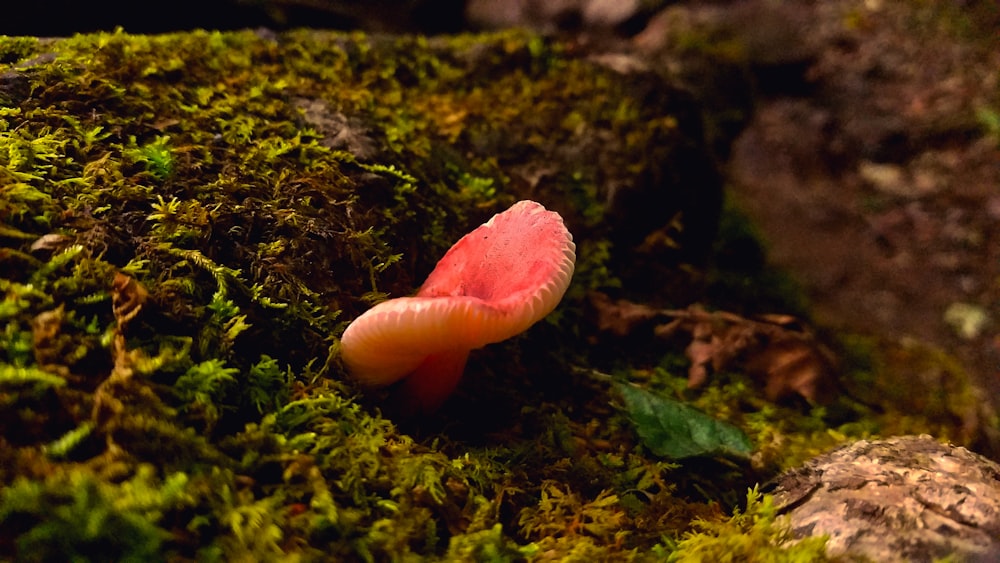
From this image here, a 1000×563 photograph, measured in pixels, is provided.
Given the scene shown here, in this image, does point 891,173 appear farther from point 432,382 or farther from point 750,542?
Result: point 432,382

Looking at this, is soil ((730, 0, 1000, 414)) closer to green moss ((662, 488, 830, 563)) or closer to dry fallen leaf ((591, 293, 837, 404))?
dry fallen leaf ((591, 293, 837, 404))

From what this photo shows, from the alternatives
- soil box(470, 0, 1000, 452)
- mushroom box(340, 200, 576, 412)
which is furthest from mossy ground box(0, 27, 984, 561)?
soil box(470, 0, 1000, 452)

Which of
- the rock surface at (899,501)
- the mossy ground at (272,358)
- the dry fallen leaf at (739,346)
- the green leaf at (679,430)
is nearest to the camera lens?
the mossy ground at (272,358)

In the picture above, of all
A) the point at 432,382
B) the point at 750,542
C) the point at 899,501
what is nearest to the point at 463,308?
the point at 432,382

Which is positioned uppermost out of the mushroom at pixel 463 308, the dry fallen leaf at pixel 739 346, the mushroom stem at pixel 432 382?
the mushroom at pixel 463 308

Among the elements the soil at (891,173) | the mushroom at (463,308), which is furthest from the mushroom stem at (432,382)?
the soil at (891,173)

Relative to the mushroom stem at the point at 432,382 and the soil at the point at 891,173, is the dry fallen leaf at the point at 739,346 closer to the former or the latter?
the mushroom stem at the point at 432,382

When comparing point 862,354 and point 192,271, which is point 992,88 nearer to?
point 862,354
